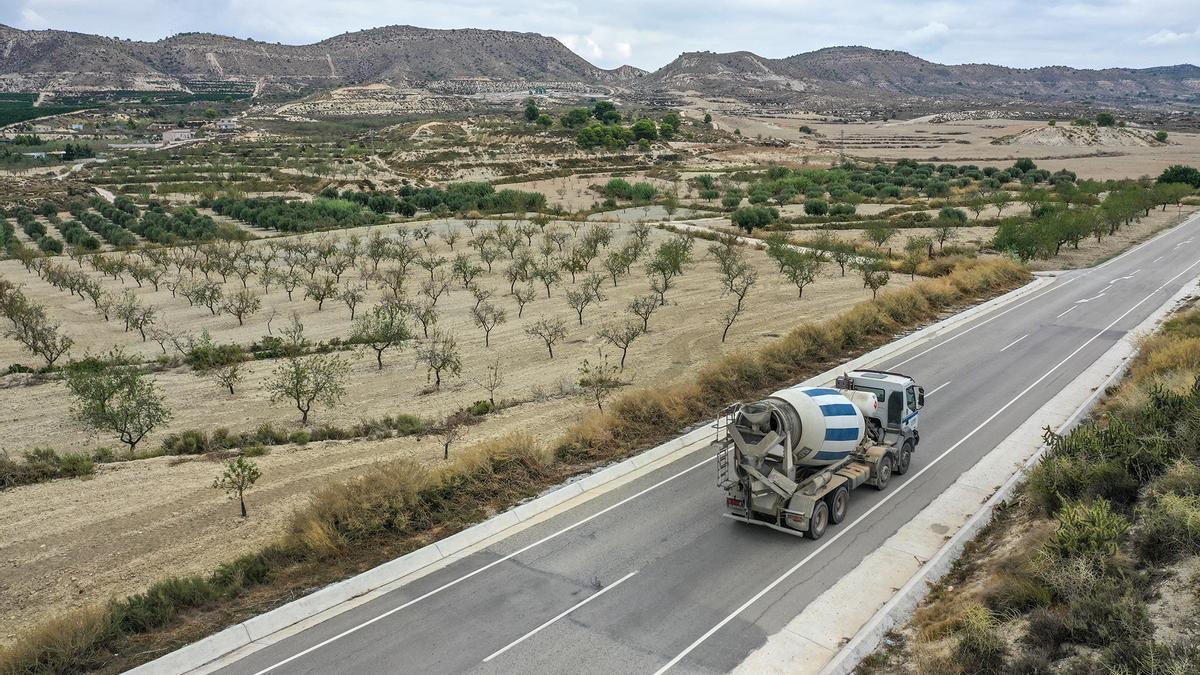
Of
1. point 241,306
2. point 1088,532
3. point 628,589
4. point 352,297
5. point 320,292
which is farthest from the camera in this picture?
point 320,292

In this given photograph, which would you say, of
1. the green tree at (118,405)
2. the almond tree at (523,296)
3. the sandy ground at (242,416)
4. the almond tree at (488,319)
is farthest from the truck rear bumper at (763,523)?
the almond tree at (523,296)

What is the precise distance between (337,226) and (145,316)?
40.5 meters

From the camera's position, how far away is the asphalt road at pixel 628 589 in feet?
41.9

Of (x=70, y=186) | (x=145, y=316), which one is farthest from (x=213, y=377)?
(x=70, y=186)

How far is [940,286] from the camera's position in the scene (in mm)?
42250

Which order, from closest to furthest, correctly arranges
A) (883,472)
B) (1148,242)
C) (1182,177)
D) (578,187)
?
(883,472) < (1148,242) < (1182,177) < (578,187)

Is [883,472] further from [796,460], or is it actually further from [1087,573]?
A: [1087,573]

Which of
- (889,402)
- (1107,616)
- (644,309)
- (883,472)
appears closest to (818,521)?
(883,472)

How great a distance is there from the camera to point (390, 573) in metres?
15.4

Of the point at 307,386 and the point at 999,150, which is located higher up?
the point at 999,150

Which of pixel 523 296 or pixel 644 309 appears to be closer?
pixel 644 309

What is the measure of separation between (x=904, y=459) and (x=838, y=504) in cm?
400

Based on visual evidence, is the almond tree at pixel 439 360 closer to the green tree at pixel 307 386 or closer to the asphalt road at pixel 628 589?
the green tree at pixel 307 386

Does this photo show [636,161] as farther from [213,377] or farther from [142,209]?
[213,377]
